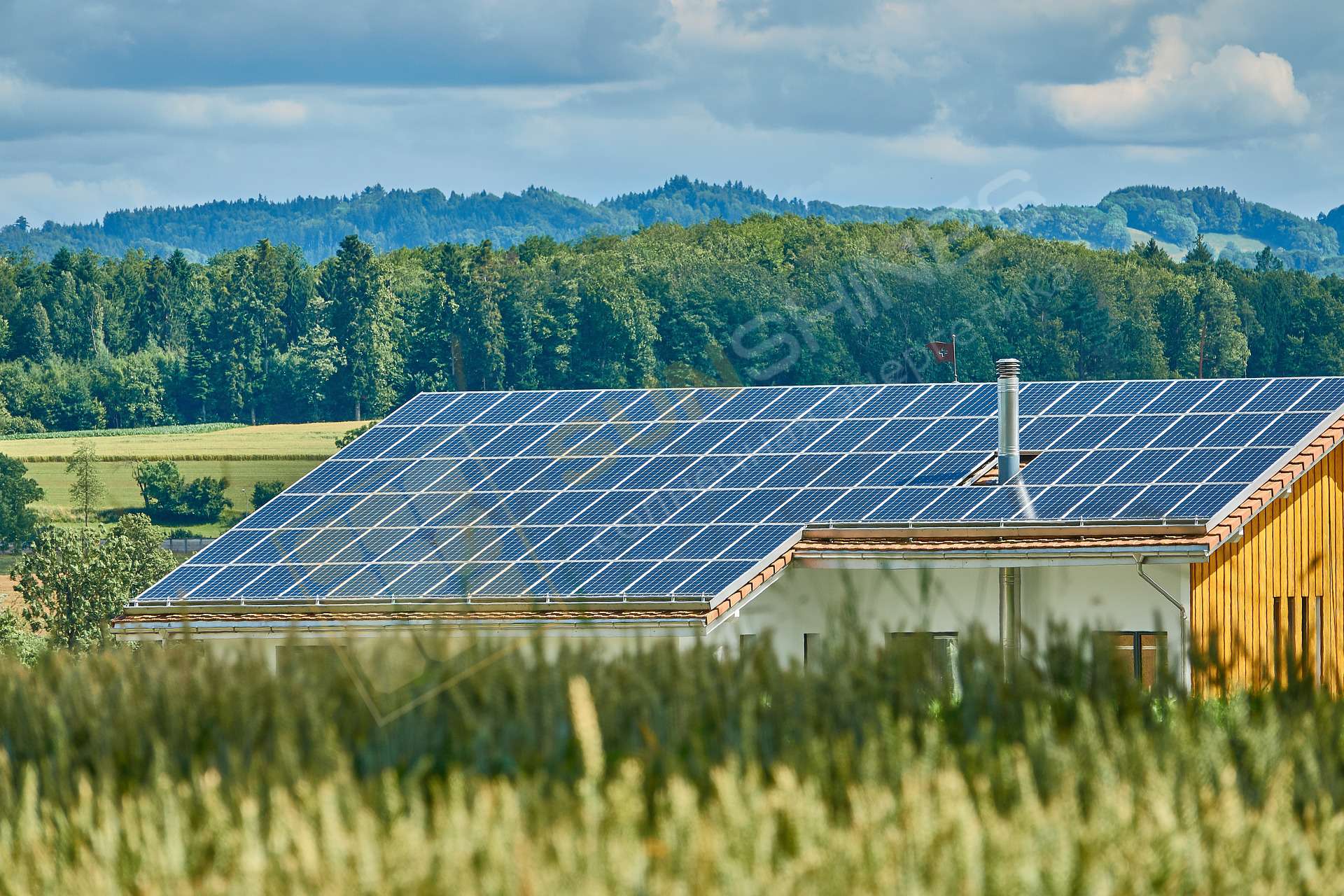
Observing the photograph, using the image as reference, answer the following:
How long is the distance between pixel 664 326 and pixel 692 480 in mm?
138594

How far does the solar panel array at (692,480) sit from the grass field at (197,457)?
351 feet

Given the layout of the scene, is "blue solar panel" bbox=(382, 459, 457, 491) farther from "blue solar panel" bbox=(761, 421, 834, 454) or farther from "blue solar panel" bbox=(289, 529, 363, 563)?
"blue solar panel" bbox=(761, 421, 834, 454)

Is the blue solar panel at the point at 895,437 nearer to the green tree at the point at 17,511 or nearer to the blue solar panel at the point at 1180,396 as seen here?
the blue solar panel at the point at 1180,396

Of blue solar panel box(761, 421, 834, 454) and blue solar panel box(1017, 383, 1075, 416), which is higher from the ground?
blue solar panel box(1017, 383, 1075, 416)

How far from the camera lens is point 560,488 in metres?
34.2

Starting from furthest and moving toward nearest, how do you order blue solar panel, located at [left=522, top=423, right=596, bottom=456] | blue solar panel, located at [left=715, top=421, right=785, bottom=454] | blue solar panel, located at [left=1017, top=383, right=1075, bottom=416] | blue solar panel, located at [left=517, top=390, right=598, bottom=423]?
blue solar panel, located at [left=517, top=390, right=598, bottom=423], blue solar panel, located at [left=522, top=423, right=596, bottom=456], blue solar panel, located at [left=1017, top=383, right=1075, bottom=416], blue solar panel, located at [left=715, top=421, right=785, bottom=454]

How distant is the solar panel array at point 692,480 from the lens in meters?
29.8

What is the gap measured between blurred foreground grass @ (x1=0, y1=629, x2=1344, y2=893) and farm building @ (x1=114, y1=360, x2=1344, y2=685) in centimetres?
976

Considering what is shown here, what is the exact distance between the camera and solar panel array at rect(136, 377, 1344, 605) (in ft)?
97.8

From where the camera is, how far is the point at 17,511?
470 ft

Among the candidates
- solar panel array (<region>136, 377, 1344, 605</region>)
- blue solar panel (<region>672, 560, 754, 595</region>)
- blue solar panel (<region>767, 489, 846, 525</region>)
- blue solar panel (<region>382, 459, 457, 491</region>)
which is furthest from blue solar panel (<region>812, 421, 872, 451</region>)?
blue solar panel (<region>382, 459, 457, 491</region>)

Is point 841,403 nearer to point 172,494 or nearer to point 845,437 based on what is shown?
point 845,437

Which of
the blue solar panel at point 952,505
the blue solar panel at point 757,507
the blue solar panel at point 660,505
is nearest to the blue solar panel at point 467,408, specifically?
the blue solar panel at point 660,505

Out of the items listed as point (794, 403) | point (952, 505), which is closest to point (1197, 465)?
point (952, 505)
